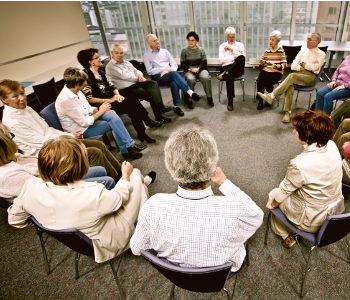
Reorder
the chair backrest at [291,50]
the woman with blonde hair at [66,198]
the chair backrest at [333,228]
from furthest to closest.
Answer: the chair backrest at [291,50] < the woman with blonde hair at [66,198] < the chair backrest at [333,228]

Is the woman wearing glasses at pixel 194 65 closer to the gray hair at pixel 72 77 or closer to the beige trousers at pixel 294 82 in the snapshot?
the beige trousers at pixel 294 82

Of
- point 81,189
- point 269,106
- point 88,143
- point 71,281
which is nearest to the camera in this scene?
point 81,189

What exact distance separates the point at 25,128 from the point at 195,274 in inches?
79.5

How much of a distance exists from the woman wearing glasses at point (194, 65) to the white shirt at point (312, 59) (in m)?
1.37

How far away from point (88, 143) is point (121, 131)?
1.70 feet

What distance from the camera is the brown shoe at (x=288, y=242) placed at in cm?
171

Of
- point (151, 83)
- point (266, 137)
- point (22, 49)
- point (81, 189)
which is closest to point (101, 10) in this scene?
point (22, 49)

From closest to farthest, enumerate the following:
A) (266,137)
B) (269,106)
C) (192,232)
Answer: (192,232) → (266,137) → (269,106)

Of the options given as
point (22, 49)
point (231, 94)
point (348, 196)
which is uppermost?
point (22, 49)

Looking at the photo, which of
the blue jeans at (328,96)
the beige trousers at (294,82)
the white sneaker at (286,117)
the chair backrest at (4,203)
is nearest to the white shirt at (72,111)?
the chair backrest at (4,203)

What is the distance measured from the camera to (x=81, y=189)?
121 cm

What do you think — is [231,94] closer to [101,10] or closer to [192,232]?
[192,232]

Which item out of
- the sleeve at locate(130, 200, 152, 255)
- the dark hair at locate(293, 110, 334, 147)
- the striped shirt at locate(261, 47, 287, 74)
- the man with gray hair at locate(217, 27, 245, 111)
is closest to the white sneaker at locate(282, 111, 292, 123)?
the striped shirt at locate(261, 47, 287, 74)

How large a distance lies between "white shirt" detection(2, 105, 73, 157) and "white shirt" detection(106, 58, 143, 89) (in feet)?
4.75
